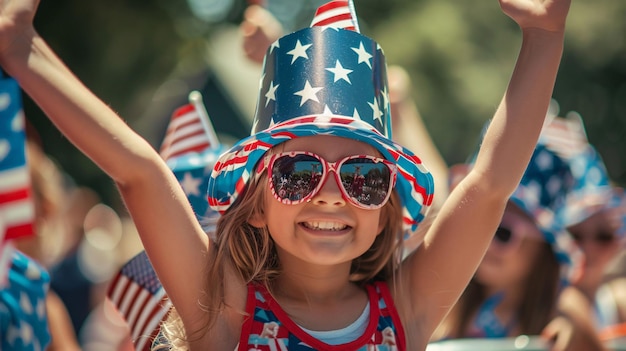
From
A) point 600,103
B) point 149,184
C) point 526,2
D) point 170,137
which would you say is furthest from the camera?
point 600,103

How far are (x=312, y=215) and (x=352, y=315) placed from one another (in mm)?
404

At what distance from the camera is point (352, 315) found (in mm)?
3459

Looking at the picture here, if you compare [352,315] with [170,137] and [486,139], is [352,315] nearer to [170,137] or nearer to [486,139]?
[486,139]

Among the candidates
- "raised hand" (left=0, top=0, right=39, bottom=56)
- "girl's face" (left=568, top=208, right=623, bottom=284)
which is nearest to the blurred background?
"girl's face" (left=568, top=208, right=623, bottom=284)

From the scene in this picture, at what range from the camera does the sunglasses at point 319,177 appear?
325cm

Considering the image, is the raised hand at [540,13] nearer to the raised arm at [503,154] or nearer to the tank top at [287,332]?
the raised arm at [503,154]

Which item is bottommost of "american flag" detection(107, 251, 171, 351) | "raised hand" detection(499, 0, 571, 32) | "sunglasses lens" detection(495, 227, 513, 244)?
"sunglasses lens" detection(495, 227, 513, 244)

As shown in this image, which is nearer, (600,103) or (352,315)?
(352,315)

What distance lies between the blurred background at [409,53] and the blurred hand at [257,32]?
9.51 meters

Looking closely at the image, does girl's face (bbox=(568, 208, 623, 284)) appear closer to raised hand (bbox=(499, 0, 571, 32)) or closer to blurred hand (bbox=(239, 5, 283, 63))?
blurred hand (bbox=(239, 5, 283, 63))

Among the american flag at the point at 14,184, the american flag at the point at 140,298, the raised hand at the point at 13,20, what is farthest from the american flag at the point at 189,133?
the raised hand at the point at 13,20

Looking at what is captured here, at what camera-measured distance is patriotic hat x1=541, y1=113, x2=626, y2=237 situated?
5996 millimetres

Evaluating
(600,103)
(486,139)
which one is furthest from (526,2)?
(600,103)

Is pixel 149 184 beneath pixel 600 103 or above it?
above
